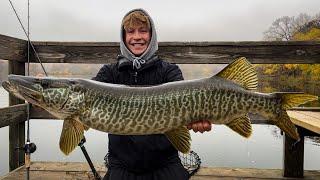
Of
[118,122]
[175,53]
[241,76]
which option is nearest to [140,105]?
[118,122]

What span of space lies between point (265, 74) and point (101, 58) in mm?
48863

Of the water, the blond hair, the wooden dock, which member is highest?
the blond hair

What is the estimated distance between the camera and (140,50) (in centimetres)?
312

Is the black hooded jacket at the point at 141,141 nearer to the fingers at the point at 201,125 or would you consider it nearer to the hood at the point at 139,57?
the hood at the point at 139,57

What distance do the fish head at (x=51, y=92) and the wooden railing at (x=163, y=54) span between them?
59.8 inches

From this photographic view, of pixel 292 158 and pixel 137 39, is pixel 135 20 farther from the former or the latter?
pixel 292 158

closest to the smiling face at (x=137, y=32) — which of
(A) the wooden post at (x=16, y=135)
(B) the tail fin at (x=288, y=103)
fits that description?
(B) the tail fin at (x=288, y=103)

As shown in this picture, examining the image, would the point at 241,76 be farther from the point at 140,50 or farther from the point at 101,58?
the point at 101,58

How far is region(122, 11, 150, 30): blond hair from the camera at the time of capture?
3027 millimetres

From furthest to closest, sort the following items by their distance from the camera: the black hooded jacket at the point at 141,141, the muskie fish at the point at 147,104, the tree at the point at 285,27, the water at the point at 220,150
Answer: the tree at the point at 285,27 < the water at the point at 220,150 < the black hooded jacket at the point at 141,141 < the muskie fish at the point at 147,104

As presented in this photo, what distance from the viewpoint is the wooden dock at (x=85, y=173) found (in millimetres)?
4379

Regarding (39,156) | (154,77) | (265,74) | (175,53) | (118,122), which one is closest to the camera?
(118,122)

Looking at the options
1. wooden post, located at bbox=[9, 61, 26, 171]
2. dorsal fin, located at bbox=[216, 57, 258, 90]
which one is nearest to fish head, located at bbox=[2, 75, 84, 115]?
dorsal fin, located at bbox=[216, 57, 258, 90]

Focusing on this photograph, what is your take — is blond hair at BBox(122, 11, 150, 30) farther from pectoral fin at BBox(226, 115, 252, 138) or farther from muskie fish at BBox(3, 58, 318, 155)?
pectoral fin at BBox(226, 115, 252, 138)
